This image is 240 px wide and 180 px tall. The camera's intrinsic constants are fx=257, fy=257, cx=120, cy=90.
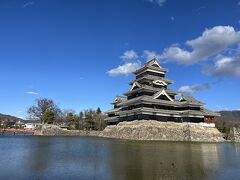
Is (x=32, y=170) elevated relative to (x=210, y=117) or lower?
lower

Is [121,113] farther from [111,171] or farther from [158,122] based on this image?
[111,171]

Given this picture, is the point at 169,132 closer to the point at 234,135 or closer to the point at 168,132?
the point at 168,132

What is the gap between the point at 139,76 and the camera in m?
57.4

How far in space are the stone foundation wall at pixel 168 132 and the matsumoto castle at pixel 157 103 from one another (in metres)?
1.93

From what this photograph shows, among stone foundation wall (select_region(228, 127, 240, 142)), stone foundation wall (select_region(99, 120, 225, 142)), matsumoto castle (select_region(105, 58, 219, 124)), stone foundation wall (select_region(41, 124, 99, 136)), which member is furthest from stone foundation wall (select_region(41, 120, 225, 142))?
stone foundation wall (select_region(41, 124, 99, 136))

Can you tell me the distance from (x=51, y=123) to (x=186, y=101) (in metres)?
40.0

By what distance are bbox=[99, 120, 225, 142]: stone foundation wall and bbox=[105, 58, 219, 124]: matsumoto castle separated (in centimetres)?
193

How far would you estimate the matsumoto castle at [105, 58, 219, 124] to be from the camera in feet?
158

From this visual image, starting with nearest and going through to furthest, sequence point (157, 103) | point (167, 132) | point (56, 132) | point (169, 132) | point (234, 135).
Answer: point (167, 132), point (169, 132), point (157, 103), point (234, 135), point (56, 132)

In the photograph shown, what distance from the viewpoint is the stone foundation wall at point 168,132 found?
145 feet

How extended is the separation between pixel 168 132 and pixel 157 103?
610cm

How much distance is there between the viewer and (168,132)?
4550 centimetres

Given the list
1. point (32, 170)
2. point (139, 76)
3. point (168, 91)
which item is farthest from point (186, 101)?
point (32, 170)

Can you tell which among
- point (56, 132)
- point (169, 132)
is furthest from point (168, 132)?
point (56, 132)
